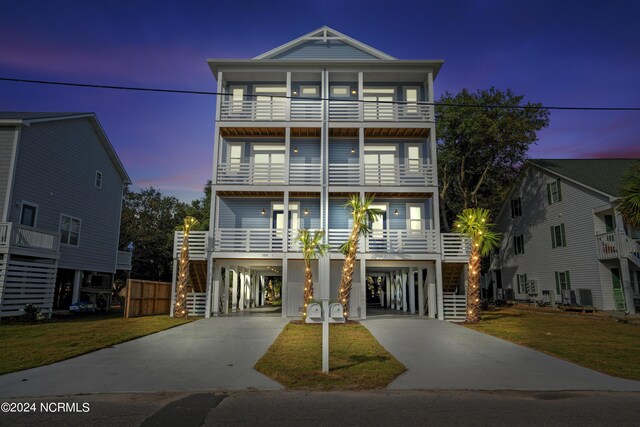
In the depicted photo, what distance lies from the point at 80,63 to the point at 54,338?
33.0 ft

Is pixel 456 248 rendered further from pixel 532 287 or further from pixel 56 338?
pixel 56 338

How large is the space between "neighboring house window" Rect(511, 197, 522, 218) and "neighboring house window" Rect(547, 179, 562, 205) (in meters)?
3.58

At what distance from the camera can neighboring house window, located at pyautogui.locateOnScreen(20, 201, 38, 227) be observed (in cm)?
1965

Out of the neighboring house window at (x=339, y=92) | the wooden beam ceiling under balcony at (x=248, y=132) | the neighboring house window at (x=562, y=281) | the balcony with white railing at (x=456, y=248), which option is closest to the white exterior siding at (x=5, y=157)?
the wooden beam ceiling under balcony at (x=248, y=132)

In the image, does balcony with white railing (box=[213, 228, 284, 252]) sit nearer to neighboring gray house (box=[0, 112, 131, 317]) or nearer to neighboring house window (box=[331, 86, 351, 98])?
neighboring gray house (box=[0, 112, 131, 317])

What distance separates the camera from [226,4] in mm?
16297

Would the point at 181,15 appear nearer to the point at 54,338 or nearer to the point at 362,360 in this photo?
the point at 54,338

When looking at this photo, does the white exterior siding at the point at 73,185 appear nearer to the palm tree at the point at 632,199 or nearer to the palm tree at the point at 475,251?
the palm tree at the point at 475,251

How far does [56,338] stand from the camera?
12602mm

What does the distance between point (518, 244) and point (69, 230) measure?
29793 millimetres

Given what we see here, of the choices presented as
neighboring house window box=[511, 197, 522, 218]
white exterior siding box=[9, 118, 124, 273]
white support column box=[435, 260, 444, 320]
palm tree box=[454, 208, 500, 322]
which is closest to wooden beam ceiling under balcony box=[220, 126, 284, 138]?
white exterior siding box=[9, 118, 124, 273]

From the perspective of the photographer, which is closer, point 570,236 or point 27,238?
point 27,238

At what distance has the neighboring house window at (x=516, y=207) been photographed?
31141mm

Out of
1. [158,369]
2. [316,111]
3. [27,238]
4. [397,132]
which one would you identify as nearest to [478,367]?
[158,369]
